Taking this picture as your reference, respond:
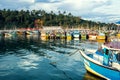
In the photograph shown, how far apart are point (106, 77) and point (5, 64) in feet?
58.4

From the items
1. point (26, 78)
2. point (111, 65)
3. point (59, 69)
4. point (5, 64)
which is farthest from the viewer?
point (5, 64)

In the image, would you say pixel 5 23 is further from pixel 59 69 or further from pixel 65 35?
pixel 59 69

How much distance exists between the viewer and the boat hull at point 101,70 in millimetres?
23183

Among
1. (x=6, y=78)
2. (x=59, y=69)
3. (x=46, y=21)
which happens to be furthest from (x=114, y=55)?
(x=46, y=21)

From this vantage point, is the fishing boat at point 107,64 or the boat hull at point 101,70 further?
the fishing boat at point 107,64

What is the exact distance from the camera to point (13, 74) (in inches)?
1180

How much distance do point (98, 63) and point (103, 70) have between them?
3.29 feet

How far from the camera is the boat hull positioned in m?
23.2

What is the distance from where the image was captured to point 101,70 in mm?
25312

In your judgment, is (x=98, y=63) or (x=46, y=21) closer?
(x=98, y=63)

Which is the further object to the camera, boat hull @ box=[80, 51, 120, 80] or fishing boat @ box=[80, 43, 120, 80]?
fishing boat @ box=[80, 43, 120, 80]

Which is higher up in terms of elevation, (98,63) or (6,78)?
(98,63)

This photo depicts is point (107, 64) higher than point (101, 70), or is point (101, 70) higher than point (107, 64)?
point (107, 64)

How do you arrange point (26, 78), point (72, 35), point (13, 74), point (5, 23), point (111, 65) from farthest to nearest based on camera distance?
point (5, 23) → point (72, 35) → point (13, 74) → point (26, 78) → point (111, 65)
